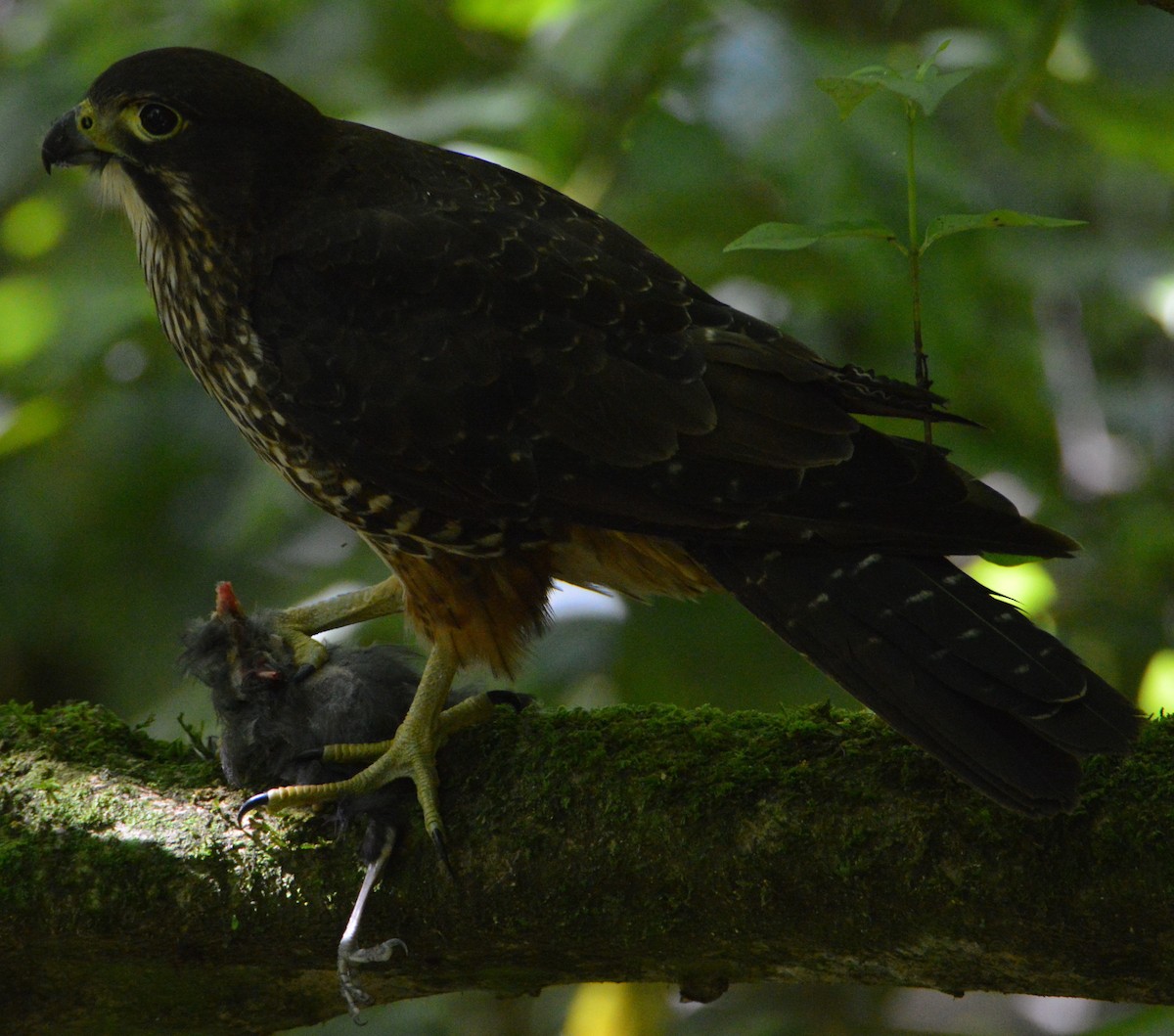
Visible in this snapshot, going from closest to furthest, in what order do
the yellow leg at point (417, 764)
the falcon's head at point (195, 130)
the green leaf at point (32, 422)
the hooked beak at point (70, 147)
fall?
the yellow leg at point (417, 764)
the falcon's head at point (195, 130)
the hooked beak at point (70, 147)
the green leaf at point (32, 422)

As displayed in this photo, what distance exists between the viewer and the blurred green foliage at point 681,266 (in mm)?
3432

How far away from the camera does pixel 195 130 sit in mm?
3000

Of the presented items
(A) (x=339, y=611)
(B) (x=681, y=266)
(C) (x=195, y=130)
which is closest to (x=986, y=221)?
(B) (x=681, y=266)

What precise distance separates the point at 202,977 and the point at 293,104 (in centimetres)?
192

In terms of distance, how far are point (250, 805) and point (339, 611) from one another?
3.31ft

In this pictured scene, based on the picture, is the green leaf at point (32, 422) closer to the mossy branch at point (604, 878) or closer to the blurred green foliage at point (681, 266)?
the blurred green foliage at point (681, 266)

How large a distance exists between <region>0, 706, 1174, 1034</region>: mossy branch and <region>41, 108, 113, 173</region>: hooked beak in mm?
1312

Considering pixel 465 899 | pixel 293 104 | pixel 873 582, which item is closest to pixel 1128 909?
pixel 873 582

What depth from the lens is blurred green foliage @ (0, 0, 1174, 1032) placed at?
3.43 meters

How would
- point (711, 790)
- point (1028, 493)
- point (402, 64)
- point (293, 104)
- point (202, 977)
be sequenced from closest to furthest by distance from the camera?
point (711, 790) → point (202, 977) → point (293, 104) → point (1028, 493) → point (402, 64)

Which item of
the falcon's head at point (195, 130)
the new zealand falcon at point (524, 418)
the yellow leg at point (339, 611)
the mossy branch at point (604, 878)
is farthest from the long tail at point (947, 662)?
the falcon's head at point (195, 130)

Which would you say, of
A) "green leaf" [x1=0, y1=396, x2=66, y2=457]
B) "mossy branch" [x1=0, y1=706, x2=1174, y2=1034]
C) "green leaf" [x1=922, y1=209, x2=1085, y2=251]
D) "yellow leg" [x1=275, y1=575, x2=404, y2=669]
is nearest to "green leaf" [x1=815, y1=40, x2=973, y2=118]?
"green leaf" [x1=922, y1=209, x2=1085, y2=251]

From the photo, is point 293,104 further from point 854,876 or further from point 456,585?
point 854,876

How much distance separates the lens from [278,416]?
9.25 feet
